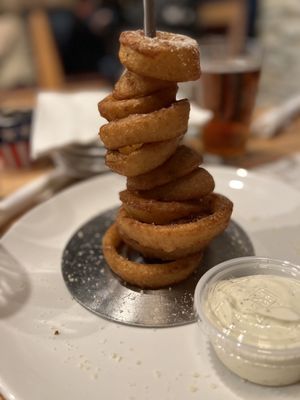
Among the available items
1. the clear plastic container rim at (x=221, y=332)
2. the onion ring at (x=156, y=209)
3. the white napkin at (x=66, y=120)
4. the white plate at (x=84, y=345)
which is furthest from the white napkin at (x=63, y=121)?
the clear plastic container rim at (x=221, y=332)

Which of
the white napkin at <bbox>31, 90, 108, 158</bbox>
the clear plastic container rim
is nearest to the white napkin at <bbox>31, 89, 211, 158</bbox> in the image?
the white napkin at <bbox>31, 90, 108, 158</bbox>

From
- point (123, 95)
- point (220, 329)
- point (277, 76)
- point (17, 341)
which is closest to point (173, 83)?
point (123, 95)

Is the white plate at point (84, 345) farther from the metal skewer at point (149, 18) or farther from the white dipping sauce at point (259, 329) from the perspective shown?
the metal skewer at point (149, 18)

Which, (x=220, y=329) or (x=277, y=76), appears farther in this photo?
(x=277, y=76)

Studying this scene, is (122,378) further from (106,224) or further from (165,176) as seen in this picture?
(106,224)

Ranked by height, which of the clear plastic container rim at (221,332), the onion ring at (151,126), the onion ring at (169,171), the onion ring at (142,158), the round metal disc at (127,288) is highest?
the onion ring at (151,126)

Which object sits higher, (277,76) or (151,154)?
(151,154)
